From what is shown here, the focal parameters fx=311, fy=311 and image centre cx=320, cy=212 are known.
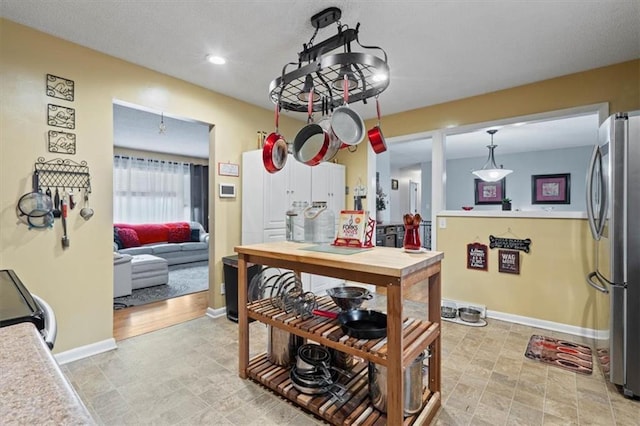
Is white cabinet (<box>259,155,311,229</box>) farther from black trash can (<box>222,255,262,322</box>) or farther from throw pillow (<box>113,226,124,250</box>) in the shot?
throw pillow (<box>113,226,124,250</box>)

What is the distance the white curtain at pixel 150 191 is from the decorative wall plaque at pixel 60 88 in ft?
14.1

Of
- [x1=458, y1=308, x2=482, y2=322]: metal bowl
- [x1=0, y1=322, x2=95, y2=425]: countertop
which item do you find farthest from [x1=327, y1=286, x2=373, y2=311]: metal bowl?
[x1=458, y1=308, x2=482, y2=322]: metal bowl

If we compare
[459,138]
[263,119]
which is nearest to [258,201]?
[263,119]

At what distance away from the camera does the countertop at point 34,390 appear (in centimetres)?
47

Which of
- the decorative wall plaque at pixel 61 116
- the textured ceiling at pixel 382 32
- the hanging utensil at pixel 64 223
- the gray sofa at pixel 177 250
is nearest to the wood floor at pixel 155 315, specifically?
the hanging utensil at pixel 64 223

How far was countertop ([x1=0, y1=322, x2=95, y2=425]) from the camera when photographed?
47 centimetres

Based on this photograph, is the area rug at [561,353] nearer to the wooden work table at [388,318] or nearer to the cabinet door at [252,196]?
the wooden work table at [388,318]

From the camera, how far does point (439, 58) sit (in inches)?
103

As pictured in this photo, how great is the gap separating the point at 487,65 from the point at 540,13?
720 millimetres

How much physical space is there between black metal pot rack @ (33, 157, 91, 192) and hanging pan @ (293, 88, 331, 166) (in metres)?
1.78

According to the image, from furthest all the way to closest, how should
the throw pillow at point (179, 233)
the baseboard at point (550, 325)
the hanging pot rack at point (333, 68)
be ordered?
the throw pillow at point (179, 233), the baseboard at point (550, 325), the hanging pot rack at point (333, 68)

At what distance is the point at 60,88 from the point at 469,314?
4.08 metres

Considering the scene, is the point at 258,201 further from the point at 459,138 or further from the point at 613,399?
the point at 459,138

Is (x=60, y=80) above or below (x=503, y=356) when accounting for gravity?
above
